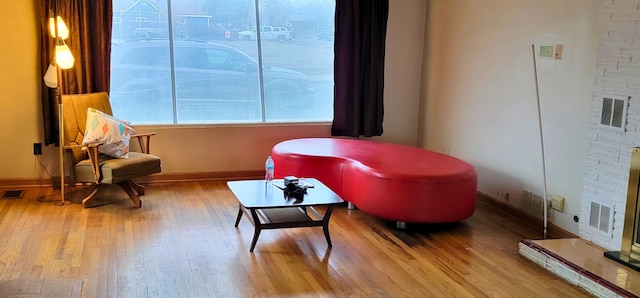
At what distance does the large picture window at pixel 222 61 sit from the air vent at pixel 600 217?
2912mm

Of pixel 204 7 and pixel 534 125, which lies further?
pixel 204 7

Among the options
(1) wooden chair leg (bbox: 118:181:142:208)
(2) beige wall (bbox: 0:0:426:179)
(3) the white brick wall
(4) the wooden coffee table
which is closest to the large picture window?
(2) beige wall (bbox: 0:0:426:179)

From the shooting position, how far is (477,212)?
502 centimetres

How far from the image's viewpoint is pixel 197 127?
18.9 feet

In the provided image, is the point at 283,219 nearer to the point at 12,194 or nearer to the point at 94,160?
the point at 94,160

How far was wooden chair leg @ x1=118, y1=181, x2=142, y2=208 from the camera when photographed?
4922 mm

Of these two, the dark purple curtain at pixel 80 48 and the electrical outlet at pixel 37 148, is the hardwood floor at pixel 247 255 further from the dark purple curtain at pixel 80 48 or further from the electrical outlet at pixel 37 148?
the dark purple curtain at pixel 80 48

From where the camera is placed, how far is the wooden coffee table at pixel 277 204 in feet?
12.8

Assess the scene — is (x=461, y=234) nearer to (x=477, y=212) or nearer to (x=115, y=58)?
(x=477, y=212)

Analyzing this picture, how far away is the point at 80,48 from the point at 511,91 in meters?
3.68

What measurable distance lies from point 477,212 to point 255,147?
88.2 inches

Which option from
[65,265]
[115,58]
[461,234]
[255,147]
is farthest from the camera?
[255,147]

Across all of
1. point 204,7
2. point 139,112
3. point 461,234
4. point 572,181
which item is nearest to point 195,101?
point 139,112

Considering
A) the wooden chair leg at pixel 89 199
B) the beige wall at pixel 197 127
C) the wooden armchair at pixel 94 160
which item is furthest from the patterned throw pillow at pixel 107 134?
the beige wall at pixel 197 127
